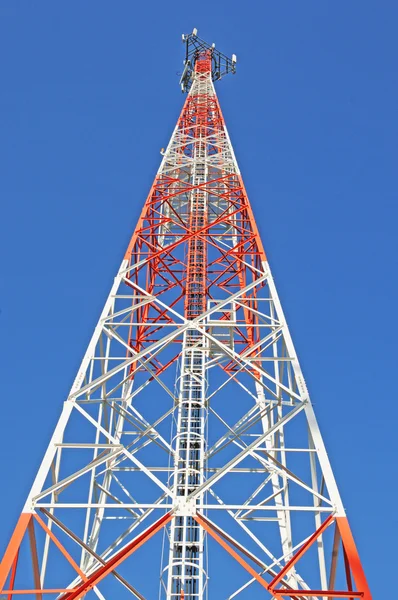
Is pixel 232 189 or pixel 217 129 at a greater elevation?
pixel 217 129

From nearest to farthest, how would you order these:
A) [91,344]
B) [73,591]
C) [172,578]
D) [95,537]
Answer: [73,591] < [172,578] < [91,344] < [95,537]

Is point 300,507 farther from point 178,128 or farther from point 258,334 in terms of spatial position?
point 178,128

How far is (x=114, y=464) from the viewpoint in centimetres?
1712

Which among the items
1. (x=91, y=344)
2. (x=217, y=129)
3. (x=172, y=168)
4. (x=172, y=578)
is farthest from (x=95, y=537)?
(x=217, y=129)

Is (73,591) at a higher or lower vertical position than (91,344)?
lower

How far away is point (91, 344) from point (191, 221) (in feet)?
31.7

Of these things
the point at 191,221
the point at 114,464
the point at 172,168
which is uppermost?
the point at 172,168

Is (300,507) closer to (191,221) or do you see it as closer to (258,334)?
(258,334)

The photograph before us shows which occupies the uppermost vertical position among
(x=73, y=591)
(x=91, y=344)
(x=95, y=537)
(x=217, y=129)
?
(x=217, y=129)

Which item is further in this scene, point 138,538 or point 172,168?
point 172,168

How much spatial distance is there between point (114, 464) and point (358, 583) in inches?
374

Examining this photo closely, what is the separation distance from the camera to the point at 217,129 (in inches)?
1123

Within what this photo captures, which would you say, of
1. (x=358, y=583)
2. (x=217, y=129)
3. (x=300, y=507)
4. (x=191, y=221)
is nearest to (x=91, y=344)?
(x=300, y=507)

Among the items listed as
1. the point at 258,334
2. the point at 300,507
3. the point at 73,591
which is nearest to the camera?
the point at 73,591
